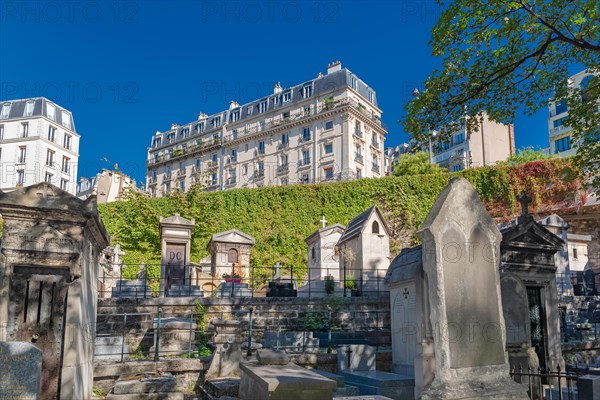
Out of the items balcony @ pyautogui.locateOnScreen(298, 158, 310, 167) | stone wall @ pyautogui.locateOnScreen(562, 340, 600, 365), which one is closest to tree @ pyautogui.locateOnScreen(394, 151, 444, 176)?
balcony @ pyautogui.locateOnScreen(298, 158, 310, 167)

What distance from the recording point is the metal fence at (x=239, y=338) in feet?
34.8

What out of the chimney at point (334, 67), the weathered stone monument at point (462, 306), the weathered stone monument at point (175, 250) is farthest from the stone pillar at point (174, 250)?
the chimney at point (334, 67)

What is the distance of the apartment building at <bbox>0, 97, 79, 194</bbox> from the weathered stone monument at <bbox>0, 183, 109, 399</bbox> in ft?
184

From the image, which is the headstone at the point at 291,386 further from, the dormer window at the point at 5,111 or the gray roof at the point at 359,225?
the dormer window at the point at 5,111

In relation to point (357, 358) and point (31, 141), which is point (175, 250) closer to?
point (357, 358)

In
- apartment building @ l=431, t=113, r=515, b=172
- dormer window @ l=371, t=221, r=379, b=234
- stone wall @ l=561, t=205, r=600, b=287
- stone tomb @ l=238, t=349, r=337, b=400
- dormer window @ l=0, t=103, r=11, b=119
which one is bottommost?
stone tomb @ l=238, t=349, r=337, b=400

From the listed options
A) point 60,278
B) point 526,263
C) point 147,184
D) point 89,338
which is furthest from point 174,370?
point 147,184

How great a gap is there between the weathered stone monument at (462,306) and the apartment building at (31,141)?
191 ft

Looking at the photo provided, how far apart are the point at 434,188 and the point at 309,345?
22.9 meters

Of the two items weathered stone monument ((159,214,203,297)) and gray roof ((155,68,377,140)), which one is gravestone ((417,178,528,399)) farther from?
gray roof ((155,68,377,140))

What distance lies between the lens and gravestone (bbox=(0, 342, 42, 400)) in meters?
4.68

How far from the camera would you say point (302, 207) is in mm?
34281

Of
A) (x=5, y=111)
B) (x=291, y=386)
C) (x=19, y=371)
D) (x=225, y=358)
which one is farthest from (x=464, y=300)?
(x=5, y=111)

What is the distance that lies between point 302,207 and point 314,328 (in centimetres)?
1970
